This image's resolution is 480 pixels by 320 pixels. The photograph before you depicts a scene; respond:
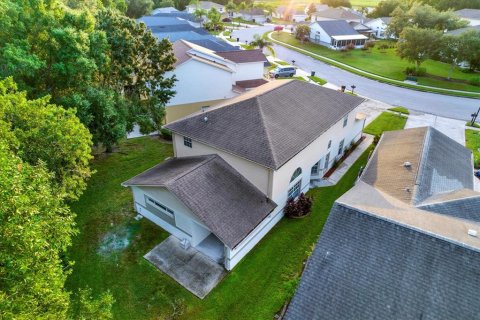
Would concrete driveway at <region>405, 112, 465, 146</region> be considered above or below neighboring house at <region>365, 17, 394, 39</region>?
below

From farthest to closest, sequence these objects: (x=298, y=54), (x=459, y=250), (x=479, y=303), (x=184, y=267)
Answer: (x=298, y=54)
(x=184, y=267)
(x=459, y=250)
(x=479, y=303)

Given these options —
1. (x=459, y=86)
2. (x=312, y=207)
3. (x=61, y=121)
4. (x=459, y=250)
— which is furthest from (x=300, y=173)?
(x=459, y=86)

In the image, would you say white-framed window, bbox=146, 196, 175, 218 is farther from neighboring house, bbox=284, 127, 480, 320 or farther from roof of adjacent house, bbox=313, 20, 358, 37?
roof of adjacent house, bbox=313, 20, 358, 37

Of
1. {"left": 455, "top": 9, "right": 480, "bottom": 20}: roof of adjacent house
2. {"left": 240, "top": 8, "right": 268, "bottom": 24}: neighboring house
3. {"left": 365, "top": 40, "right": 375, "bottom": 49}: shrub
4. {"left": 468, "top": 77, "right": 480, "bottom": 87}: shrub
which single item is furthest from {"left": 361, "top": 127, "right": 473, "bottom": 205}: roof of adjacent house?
{"left": 240, "top": 8, "right": 268, "bottom": 24}: neighboring house

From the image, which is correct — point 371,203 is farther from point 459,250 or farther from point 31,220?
point 31,220

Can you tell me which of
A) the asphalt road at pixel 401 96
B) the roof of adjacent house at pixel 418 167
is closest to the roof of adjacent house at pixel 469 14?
the asphalt road at pixel 401 96

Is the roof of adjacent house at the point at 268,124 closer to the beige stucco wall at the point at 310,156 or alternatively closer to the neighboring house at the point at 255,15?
the beige stucco wall at the point at 310,156

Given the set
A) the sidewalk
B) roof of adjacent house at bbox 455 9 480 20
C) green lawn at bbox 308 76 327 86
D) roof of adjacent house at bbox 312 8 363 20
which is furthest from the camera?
roof of adjacent house at bbox 312 8 363 20
